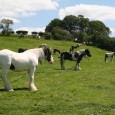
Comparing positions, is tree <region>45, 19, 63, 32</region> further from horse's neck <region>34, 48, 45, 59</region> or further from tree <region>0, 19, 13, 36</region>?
horse's neck <region>34, 48, 45, 59</region>

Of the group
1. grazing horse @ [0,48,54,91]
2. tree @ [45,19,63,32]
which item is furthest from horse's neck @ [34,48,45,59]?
tree @ [45,19,63,32]

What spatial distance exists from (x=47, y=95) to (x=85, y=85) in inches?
184

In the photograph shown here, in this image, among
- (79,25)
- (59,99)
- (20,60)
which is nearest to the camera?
(59,99)

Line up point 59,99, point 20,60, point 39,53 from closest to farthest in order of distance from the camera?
point 59,99
point 20,60
point 39,53

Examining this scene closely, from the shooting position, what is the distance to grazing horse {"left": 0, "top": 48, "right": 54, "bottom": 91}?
1769cm

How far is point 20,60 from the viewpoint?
18.2 meters

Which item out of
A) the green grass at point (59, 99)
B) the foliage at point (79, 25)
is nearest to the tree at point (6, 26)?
the foliage at point (79, 25)

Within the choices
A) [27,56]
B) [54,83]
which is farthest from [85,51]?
[27,56]

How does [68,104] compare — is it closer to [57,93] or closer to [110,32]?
[57,93]

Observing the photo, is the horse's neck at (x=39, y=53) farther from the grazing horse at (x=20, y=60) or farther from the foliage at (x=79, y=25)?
the foliage at (x=79, y=25)

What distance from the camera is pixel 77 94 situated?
17969 mm

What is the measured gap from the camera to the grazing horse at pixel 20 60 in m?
17.7

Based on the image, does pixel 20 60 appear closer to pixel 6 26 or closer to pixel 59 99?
pixel 59 99

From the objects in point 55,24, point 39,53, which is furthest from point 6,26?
point 39,53
